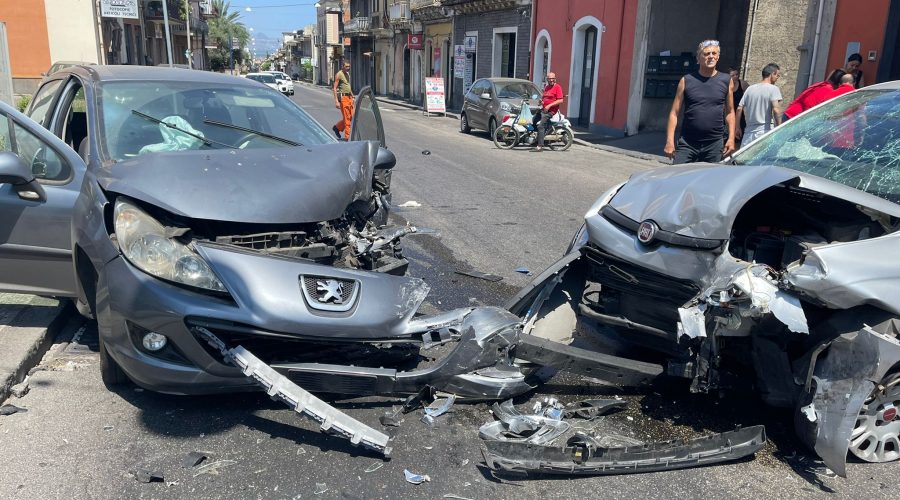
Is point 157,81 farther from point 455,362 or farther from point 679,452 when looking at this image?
point 679,452

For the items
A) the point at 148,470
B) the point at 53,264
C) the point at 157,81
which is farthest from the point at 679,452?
the point at 157,81

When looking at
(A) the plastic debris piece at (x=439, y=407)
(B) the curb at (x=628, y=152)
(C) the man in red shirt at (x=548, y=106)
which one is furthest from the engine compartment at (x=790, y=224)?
(C) the man in red shirt at (x=548, y=106)

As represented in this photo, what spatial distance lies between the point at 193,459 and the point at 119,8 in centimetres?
2895

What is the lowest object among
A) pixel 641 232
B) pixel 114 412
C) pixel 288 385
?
pixel 114 412

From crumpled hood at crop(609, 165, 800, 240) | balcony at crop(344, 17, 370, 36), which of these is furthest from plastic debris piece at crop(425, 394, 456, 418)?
balcony at crop(344, 17, 370, 36)

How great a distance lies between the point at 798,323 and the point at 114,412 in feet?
10.8

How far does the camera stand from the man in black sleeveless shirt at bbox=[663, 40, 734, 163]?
21.4 ft

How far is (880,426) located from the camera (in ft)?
10.3

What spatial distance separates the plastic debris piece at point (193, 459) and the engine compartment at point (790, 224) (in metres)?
2.80

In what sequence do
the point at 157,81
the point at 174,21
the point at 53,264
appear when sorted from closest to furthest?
the point at 53,264
the point at 157,81
the point at 174,21

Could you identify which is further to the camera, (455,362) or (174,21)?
(174,21)

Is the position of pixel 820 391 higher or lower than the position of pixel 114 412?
higher

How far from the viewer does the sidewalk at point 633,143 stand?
628 inches

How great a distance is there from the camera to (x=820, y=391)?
295 cm
